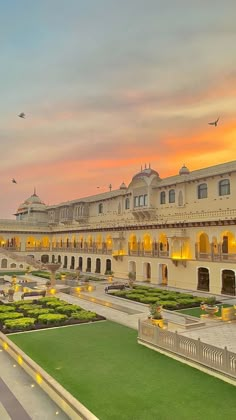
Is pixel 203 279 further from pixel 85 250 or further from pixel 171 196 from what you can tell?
pixel 85 250

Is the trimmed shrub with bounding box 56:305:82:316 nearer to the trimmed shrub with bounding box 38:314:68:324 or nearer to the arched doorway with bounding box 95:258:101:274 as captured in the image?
the trimmed shrub with bounding box 38:314:68:324

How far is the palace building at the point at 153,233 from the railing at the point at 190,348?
1667 cm

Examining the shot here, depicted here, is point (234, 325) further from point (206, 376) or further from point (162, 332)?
point (206, 376)

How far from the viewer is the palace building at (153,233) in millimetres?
30125

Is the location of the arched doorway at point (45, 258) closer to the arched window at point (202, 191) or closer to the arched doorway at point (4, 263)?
the arched doorway at point (4, 263)

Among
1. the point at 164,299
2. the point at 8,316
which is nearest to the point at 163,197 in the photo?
the point at 164,299

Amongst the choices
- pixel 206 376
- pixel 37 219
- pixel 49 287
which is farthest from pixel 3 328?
pixel 37 219

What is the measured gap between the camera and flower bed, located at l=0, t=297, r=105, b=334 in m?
15.8

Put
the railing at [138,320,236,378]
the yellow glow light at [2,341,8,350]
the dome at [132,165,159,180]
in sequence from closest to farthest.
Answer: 1. the railing at [138,320,236,378]
2. the yellow glow light at [2,341,8,350]
3. the dome at [132,165,159,180]

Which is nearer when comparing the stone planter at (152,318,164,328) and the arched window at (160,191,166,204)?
the stone planter at (152,318,164,328)

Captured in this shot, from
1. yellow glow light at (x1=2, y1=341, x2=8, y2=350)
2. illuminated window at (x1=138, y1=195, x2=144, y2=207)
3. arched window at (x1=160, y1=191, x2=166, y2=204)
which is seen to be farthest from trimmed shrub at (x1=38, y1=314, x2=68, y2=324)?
illuminated window at (x1=138, y1=195, x2=144, y2=207)

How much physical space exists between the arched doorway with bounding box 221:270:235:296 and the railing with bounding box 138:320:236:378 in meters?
16.3

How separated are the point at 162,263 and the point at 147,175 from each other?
36.9ft

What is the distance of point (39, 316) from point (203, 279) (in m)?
18.2
